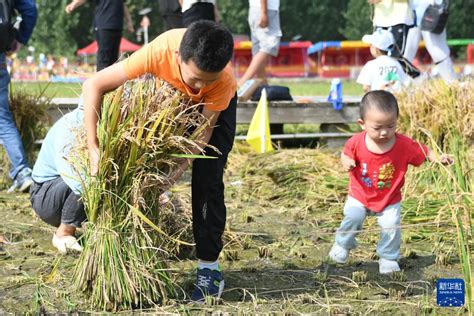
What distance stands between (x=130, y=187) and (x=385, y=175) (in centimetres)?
152

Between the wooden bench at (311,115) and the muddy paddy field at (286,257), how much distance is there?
1673 millimetres

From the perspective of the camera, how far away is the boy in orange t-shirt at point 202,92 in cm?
310

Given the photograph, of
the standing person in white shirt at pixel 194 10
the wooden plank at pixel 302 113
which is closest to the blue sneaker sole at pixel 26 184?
the standing person in white shirt at pixel 194 10

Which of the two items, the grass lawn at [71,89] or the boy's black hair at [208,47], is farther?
the grass lawn at [71,89]

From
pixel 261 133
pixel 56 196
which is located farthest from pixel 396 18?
pixel 56 196

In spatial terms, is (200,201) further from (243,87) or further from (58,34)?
(58,34)

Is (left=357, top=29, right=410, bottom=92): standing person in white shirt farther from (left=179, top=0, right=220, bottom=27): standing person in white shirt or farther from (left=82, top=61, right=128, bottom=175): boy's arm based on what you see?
(left=82, top=61, right=128, bottom=175): boy's arm

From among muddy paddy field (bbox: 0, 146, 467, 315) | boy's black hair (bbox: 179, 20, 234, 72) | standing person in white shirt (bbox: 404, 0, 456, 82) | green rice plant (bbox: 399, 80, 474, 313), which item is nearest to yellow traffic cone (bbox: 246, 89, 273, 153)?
muddy paddy field (bbox: 0, 146, 467, 315)

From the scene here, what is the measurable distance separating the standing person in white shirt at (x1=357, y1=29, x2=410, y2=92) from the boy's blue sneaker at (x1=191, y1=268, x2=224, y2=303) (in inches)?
145

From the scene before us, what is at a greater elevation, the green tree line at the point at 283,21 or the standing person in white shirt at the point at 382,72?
the green tree line at the point at 283,21

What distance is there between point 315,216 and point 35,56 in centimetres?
3731

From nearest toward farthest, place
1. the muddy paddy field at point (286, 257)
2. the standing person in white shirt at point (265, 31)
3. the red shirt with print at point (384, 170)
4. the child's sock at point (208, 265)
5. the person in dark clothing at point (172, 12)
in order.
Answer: the muddy paddy field at point (286, 257) → the child's sock at point (208, 265) → the red shirt with print at point (384, 170) → the person in dark clothing at point (172, 12) → the standing person in white shirt at point (265, 31)
